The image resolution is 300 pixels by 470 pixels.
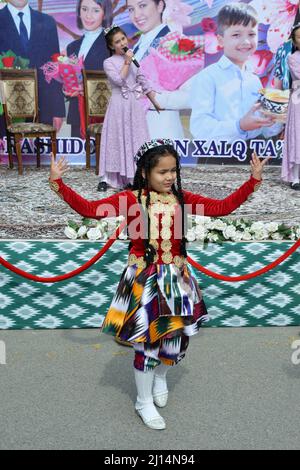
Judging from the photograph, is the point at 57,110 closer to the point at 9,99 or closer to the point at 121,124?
the point at 9,99

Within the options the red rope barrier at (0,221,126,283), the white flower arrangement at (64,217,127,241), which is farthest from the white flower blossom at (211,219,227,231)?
the red rope barrier at (0,221,126,283)

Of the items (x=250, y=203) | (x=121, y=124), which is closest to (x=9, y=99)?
(x=121, y=124)

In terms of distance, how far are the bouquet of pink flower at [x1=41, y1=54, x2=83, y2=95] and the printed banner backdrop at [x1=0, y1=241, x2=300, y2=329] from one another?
16.5 feet

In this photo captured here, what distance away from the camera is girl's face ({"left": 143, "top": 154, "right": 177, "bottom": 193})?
2.53 m

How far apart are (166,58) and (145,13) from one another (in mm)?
655

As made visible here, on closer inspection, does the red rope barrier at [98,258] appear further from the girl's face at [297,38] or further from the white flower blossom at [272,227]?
the girl's face at [297,38]

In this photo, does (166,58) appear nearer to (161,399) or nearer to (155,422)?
(161,399)

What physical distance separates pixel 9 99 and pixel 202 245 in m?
5.07

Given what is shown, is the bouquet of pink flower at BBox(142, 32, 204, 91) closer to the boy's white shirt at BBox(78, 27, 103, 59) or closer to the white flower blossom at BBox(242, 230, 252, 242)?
the boy's white shirt at BBox(78, 27, 103, 59)

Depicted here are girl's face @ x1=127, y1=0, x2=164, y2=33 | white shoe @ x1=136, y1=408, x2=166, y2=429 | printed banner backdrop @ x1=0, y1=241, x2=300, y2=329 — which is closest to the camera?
white shoe @ x1=136, y1=408, x2=166, y2=429

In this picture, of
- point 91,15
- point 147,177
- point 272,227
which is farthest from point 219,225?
point 91,15

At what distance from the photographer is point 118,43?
6.03 metres

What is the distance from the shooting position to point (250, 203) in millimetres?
5980

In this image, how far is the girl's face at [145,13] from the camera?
7.98m
